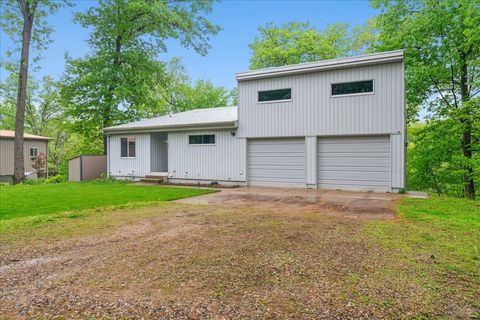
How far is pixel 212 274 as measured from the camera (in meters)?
3.08

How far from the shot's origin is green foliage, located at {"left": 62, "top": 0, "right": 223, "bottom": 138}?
1908 cm

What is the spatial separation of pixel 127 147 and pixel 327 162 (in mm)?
9794

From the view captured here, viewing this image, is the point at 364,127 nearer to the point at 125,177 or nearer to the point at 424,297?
the point at 424,297

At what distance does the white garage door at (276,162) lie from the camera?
11.2m

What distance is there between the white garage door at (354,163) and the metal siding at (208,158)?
327 cm

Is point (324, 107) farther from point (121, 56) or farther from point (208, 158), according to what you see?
point (121, 56)

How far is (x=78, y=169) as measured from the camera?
16.0 meters

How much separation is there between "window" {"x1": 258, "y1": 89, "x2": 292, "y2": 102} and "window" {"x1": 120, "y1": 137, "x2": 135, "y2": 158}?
23.0 ft

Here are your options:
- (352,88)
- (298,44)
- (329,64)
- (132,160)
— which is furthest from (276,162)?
(298,44)

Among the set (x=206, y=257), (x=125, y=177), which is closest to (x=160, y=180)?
(x=125, y=177)

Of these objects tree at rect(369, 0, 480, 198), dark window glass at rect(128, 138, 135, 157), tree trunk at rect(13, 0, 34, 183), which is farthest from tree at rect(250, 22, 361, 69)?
tree trunk at rect(13, 0, 34, 183)

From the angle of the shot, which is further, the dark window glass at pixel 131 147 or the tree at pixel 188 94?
the tree at pixel 188 94

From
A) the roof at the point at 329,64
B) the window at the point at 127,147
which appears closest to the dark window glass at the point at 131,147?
the window at the point at 127,147

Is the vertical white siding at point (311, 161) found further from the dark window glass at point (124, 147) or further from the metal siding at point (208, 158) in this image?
the dark window glass at point (124, 147)
